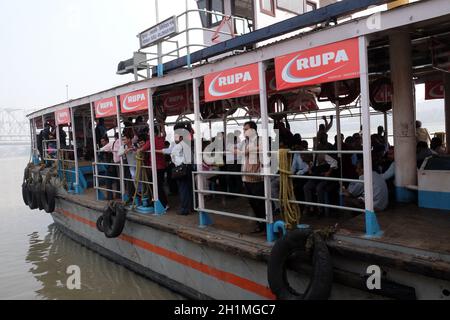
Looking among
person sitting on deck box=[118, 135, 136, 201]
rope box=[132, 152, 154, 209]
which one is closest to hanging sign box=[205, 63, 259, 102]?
rope box=[132, 152, 154, 209]

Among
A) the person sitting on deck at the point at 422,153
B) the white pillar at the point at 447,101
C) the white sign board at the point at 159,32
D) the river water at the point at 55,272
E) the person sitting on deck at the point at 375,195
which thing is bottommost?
the river water at the point at 55,272

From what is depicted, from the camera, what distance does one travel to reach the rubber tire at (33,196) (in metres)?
10.7

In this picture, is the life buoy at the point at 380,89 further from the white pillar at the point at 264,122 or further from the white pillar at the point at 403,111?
the white pillar at the point at 264,122

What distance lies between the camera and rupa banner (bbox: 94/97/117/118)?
764cm

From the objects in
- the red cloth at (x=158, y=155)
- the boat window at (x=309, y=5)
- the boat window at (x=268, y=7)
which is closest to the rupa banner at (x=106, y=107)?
the red cloth at (x=158, y=155)

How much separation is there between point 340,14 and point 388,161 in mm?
2840

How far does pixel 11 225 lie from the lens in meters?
12.4

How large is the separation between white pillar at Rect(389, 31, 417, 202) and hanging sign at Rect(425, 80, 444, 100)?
4.80m

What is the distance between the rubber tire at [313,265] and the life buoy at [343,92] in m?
3.14

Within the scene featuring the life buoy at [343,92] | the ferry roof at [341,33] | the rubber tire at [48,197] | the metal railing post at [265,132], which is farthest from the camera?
the rubber tire at [48,197]

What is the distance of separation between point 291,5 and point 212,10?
1.94 m

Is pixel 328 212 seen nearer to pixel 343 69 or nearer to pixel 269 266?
pixel 269 266

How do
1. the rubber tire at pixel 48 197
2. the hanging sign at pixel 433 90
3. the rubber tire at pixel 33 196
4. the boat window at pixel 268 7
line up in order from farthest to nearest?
the rubber tire at pixel 33 196 → the rubber tire at pixel 48 197 → the hanging sign at pixel 433 90 → the boat window at pixel 268 7

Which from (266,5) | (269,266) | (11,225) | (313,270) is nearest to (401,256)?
(313,270)
